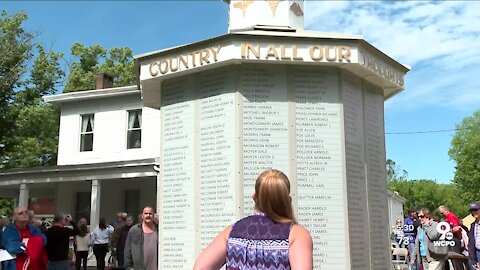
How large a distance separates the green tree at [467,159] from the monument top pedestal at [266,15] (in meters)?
49.1

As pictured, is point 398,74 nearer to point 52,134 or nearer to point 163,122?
point 163,122

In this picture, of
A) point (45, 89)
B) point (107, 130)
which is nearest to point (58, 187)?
point (107, 130)

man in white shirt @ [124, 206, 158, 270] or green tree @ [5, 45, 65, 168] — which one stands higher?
green tree @ [5, 45, 65, 168]

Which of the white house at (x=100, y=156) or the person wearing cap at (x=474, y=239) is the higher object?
the white house at (x=100, y=156)

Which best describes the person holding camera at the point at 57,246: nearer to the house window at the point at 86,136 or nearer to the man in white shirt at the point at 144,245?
the man in white shirt at the point at 144,245

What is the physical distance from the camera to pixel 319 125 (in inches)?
267

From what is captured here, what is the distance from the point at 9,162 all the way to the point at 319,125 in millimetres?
→ 29888

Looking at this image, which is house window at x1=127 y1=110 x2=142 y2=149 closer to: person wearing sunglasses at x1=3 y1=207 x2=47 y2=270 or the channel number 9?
person wearing sunglasses at x1=3 y1=207 x2=47 y2=270

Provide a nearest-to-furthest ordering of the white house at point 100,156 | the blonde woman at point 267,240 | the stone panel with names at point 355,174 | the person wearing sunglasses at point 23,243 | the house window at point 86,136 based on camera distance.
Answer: the blonde woman at point 267,240 < the stone panel with names at point 355,174 < the person wearing sunglasses at point 23,243 < the white house at point 100,156 < the house window at point 86,136

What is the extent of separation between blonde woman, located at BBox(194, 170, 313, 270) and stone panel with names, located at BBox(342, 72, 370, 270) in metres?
4.03

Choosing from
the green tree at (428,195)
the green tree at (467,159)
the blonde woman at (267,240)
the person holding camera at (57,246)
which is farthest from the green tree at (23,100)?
the green tree at (428,195)

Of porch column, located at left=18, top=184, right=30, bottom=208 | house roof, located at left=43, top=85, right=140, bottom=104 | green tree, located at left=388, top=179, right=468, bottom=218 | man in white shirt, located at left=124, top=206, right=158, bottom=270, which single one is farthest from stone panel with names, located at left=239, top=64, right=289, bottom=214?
green tree, located at left=388, top=179, right=468, bottom=218

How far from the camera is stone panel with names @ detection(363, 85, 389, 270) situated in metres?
7.38

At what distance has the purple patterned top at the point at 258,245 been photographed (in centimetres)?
279
